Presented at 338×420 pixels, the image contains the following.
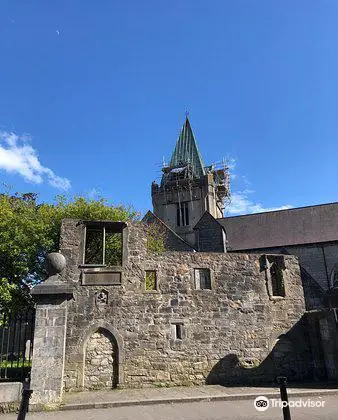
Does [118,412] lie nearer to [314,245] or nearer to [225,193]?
[314,245]

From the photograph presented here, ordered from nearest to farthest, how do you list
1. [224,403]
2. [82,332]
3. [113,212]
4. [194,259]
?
[224,403], [82,332], [194,259], [113,212]

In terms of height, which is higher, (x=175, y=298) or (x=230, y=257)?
(x=230, y=257)

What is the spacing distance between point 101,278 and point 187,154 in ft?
134

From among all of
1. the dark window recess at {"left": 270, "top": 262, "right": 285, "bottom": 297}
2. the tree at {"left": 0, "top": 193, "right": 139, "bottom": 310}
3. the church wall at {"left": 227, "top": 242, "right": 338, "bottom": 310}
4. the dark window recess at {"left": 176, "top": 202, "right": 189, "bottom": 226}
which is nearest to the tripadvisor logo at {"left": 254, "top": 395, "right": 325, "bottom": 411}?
the dark window recess at {"left": 270, "top": 262, "right": 285, "bottom": 297}

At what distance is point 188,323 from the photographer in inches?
414

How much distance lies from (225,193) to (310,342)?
3737cm

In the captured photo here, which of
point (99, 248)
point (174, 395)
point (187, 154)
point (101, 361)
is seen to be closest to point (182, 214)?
point (187, 154)

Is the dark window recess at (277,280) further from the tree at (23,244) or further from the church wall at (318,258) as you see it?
the church wall at (318,258)

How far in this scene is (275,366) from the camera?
35.7 ft

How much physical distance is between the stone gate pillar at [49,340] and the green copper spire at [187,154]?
1506 inches

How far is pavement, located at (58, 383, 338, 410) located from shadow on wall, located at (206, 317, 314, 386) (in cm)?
72

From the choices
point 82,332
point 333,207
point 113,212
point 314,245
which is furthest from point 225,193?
point 82,332

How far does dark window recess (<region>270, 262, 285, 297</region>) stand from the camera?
471 inches

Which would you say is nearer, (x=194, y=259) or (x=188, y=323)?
(x=188, y=323)
